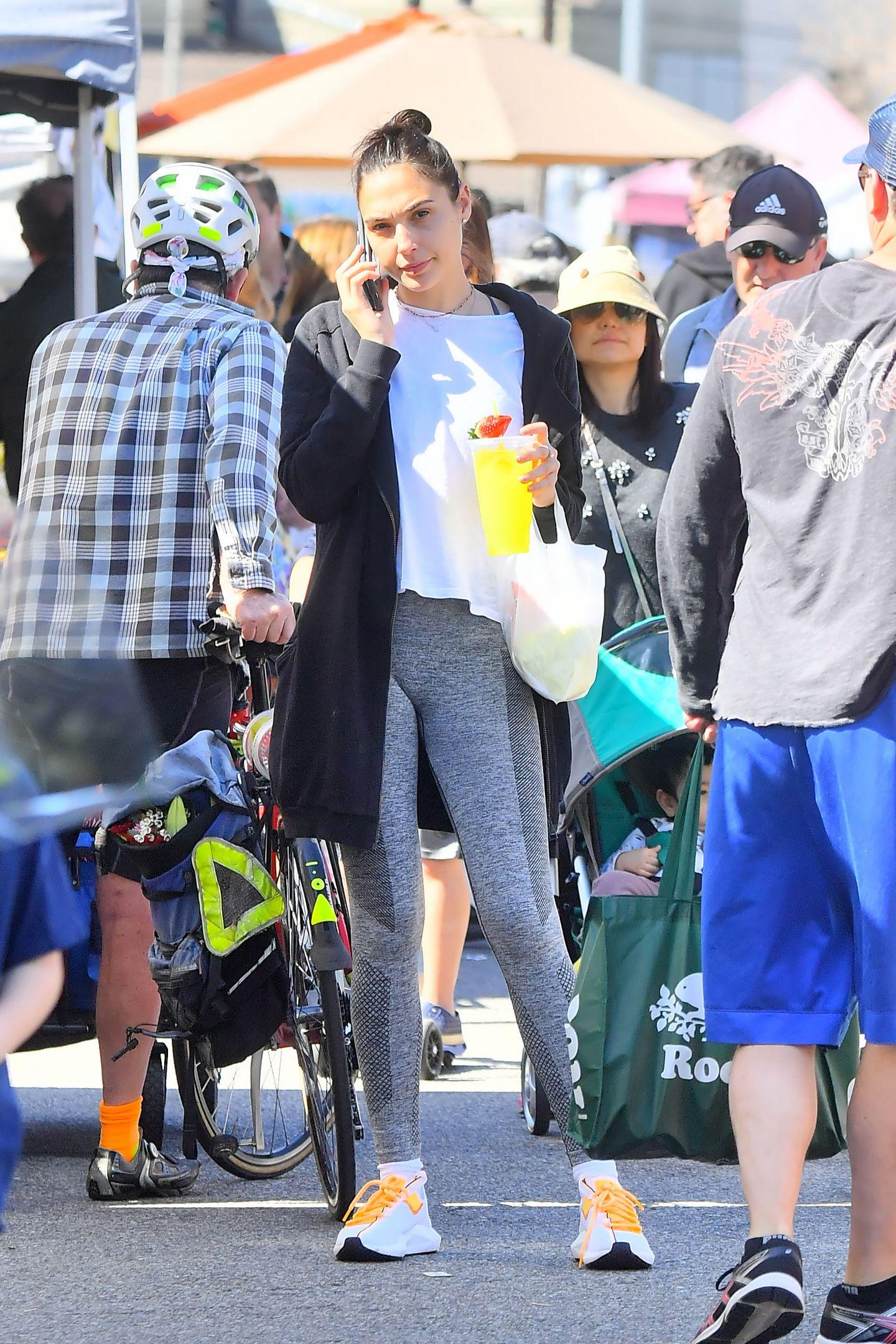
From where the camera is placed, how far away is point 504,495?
3977 mm

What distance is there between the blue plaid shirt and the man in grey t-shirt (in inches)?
50.9

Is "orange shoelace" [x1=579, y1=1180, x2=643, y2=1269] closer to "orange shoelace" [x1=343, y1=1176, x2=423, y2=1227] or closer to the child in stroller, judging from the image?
"orange shoelace" [x1=343, y1=1176, x2=423, y2=1227]

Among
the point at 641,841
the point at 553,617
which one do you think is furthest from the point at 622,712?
the point at 553,617

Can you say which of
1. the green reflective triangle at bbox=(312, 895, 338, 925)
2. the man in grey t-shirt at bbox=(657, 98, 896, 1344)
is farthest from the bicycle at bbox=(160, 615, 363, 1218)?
the man in grey t-shirt at bbox=(657, 98, 896, 1344)

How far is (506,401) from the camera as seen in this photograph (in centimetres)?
419

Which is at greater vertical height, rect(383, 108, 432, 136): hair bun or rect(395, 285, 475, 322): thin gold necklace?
rect(383, 108, 432, 136): hair bun

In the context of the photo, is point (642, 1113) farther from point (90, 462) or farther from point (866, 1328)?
point (90, 462)

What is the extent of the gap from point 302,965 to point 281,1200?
21.8 inches

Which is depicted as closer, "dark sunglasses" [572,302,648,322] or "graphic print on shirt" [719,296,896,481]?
"graphic print on shirt" [719,296,896,481]

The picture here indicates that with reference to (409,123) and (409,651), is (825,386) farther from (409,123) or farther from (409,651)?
(409,123)

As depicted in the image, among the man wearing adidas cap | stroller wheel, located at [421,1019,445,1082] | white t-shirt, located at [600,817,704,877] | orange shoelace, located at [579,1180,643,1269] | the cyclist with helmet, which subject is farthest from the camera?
the man wearing adidas cap

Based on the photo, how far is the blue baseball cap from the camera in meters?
3.44

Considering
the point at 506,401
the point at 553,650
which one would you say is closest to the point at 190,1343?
the point at 553,650

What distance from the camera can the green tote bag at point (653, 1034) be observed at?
13.1ft
